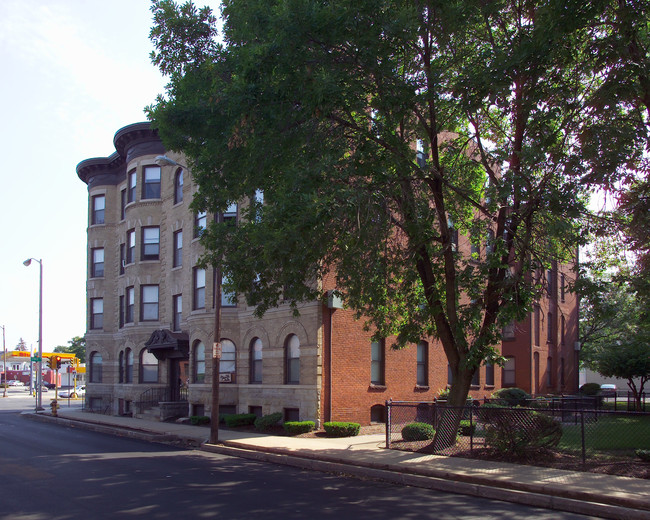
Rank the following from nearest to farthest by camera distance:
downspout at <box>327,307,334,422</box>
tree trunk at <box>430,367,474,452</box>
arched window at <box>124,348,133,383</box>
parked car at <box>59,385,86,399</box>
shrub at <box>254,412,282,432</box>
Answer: tree trunk at <box>430,367,474,452</box> < downspout at <box>327,307,334,422</box> < shrub at <box>254,412,282,432</box> < arched window at <box>124,348,133,383</box> < parked car at <box>59,385,86,399</box>

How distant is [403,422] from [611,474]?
9.56m

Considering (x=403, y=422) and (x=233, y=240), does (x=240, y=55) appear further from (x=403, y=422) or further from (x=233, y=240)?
(x=403, y=422)

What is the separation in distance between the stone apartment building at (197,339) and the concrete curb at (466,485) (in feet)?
19.5

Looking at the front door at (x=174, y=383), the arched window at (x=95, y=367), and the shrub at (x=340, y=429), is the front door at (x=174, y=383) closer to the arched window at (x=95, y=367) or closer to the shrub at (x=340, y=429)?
the arched window at (x=95, y=367)

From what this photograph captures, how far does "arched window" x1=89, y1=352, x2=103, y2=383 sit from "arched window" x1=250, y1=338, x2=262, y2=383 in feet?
51.1

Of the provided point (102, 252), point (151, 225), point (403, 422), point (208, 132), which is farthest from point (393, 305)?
point (102, 252)

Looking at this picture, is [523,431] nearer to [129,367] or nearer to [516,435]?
[516,435]

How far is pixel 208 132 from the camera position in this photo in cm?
1536

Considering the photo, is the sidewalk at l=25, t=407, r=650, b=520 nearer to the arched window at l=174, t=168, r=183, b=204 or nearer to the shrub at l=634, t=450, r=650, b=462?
the shrub at l=634, t=450, r=650, b=462

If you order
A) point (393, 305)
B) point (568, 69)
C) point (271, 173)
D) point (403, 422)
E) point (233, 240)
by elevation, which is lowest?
point (403, 422)

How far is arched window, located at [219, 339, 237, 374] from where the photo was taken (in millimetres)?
25594

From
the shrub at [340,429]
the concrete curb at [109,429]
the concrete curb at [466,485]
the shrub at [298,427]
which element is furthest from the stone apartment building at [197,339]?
the concrete curb at [466,485]

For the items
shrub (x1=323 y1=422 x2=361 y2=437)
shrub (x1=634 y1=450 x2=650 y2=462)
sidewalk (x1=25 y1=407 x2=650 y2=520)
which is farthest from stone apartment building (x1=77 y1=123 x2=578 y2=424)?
shrub (x1=634 y1=450 x2=650 y2=462)

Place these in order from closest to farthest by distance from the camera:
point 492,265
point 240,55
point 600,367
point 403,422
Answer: point 492,265, point 240,55, point 403,422, point 600,367
